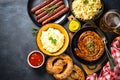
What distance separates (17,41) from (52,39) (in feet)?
1.08

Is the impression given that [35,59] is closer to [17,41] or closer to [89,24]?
[17,41]

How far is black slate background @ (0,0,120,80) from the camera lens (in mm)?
4207

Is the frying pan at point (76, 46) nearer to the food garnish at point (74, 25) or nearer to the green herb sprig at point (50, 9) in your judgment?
the food garnish at point (74, 25)

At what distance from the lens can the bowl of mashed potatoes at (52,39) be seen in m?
4.15

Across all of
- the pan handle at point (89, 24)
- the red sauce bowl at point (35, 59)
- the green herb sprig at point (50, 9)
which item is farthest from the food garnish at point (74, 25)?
the red sauce bowl at point (35, 59)

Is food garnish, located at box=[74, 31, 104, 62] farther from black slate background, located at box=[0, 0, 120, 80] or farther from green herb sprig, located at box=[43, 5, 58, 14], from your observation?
green herb sprig, located at box=[43, 5, 58, 14]

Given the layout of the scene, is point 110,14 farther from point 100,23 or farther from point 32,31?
point 32,31

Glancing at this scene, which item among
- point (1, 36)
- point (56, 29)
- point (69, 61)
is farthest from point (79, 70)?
point (1, 36)

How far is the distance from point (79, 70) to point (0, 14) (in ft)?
2.89

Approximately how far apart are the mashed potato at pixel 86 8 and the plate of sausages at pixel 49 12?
9 cm

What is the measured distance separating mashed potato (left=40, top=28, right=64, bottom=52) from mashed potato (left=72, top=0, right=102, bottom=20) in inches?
9.2

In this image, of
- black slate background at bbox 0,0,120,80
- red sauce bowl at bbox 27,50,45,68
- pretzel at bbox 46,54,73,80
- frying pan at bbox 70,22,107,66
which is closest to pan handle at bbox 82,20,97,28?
frying pan at bbox 70,22,107,66

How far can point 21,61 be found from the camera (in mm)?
4223

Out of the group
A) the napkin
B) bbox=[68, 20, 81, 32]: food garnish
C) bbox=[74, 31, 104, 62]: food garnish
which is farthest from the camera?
bbox=[68, 20, 81, 32]: food garnish
